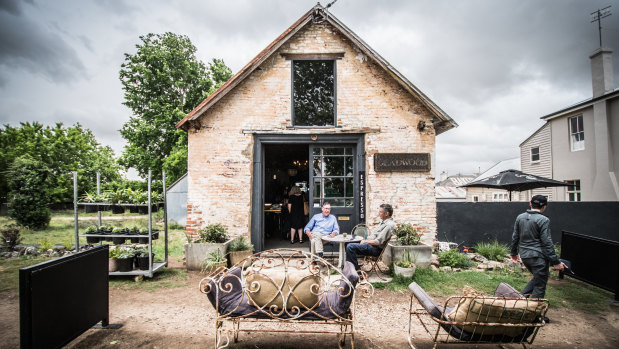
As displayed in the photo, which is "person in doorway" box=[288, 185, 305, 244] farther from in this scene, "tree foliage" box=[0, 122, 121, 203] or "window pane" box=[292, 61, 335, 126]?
"tree foliage" box=[0, 122, 121, 203]

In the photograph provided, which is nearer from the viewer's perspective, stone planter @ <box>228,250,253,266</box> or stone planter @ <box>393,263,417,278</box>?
stone planter @ <box>393,263,417,278</box>

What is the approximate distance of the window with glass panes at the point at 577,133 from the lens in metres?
13.5

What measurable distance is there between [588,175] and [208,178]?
56.0 ft

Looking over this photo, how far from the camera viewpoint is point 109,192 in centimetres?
576

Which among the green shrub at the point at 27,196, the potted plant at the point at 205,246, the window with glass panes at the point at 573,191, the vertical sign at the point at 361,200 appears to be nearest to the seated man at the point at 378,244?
the vertical sign at the point at 361,200

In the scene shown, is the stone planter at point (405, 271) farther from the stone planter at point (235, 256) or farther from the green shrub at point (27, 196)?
the green shrub at point (27, 196)

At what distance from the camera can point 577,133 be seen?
540 inches

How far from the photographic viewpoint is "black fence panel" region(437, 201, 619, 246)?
8.78 metres

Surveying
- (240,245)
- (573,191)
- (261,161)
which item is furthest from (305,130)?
(573,191)

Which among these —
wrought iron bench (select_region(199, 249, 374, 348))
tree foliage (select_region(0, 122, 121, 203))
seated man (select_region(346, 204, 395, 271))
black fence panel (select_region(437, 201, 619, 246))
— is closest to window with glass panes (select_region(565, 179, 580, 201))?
black fence panel (select_region(437, 201, 619, 246))

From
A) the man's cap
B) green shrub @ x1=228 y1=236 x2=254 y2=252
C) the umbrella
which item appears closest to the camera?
the man's cap

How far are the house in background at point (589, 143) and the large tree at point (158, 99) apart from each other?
70.6ft

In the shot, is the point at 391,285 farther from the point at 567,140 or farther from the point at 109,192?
the point at 567,140

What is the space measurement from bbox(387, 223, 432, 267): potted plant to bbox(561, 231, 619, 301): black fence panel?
2994mm
